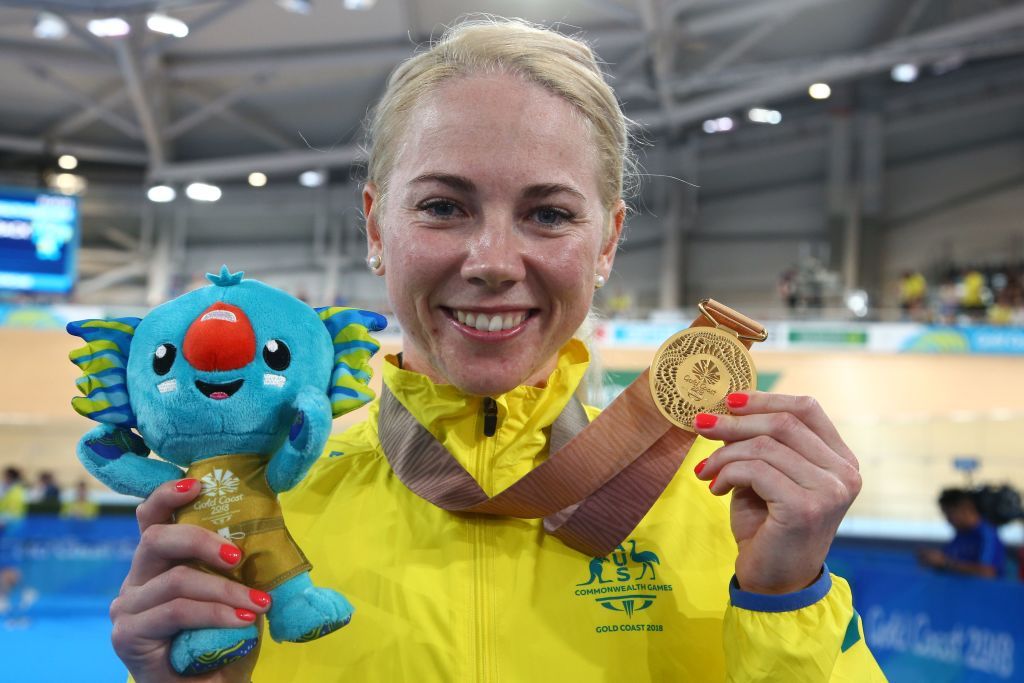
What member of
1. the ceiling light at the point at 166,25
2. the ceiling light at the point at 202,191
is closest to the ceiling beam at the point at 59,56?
the ceiling light at the point at 202,191

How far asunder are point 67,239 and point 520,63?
39.0ft

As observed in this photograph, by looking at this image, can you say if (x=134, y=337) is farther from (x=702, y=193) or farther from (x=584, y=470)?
(x=702, y=193)

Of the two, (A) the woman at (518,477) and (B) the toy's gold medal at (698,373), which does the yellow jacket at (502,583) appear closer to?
(A) the woman at (518,477)

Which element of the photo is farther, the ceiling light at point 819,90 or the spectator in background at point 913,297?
the ceiling light at point 819,90

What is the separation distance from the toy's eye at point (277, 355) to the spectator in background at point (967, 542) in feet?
16.0

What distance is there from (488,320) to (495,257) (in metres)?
0.08

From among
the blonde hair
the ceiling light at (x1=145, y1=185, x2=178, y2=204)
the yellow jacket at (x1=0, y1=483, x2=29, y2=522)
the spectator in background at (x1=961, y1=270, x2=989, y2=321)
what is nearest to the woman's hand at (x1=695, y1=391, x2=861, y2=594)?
the blonde hair

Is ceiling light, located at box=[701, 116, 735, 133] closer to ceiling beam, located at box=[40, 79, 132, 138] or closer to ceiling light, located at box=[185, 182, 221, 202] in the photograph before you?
ceiling light, located at box=[185, 182, 221, 202]

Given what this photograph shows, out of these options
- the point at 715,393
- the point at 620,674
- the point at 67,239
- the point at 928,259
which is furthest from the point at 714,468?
the point at 928,259

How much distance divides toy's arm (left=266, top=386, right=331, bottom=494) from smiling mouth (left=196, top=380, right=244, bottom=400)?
0.23 feet

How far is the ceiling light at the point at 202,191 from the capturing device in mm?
18047

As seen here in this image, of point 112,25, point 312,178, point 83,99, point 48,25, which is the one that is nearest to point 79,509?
point 112,25

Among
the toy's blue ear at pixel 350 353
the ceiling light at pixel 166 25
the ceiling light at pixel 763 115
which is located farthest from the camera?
the ceiling light at pixel 763 115

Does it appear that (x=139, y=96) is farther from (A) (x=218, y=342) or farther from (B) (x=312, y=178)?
(A) (x=218, y=342)
